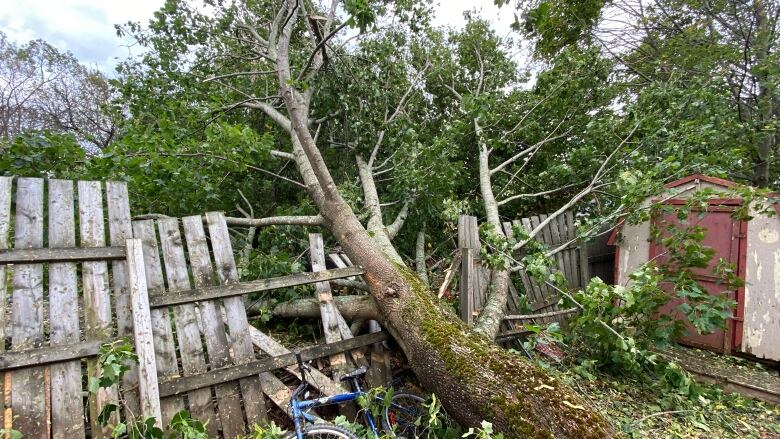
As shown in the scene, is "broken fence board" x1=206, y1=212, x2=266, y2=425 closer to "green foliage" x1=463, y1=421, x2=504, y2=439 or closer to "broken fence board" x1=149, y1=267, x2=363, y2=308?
"broken fence board" x1=149, y1=267, x2=363, y2=308

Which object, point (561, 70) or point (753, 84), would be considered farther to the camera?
point (753, 84)

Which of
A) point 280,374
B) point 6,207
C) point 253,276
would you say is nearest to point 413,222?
point 253,276

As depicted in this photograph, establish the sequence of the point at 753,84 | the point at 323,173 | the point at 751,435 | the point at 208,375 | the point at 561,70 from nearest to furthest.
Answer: the point at 208,375, the point at 751,435, the point at 323,173, the point at 561,70, the point at 753,84

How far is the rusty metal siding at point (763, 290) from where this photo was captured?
3.65 metres

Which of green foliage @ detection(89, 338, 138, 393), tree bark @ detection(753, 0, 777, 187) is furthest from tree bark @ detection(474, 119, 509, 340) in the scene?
tree bark @ detection(753, 0, 777, 187)

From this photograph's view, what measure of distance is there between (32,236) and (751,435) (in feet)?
16.5

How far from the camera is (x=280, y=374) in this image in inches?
104

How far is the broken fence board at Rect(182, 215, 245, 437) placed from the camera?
7.04 ft

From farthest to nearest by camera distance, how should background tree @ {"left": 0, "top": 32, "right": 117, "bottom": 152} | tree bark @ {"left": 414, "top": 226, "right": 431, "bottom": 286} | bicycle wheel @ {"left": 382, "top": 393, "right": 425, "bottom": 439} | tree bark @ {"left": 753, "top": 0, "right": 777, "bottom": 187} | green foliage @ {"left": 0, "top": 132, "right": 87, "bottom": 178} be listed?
background tree @ {"left": 0, "top": 32, "right": 117, "bottom": 152}, tree bark @ {"left": 753, "top": 0, "right": 777, "bottom": 187}, tree bark @ {"left": 414, "top": 226, "right": 431, "bottom": 286}, green foliage @ {"left": 0, "top": 132, "right": 87, "bottom": 178}, bicycle wheel @ {"left": 382, "top": 393, "right": 425, "bottom": 439}

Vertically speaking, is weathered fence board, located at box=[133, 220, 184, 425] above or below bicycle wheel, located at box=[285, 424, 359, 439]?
above

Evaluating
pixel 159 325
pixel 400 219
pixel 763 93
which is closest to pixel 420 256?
pixel 400 219

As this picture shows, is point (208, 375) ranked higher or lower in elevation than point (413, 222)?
lower

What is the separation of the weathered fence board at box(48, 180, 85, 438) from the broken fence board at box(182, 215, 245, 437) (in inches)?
24.5

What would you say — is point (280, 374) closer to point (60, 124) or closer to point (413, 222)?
point (413, 222)
